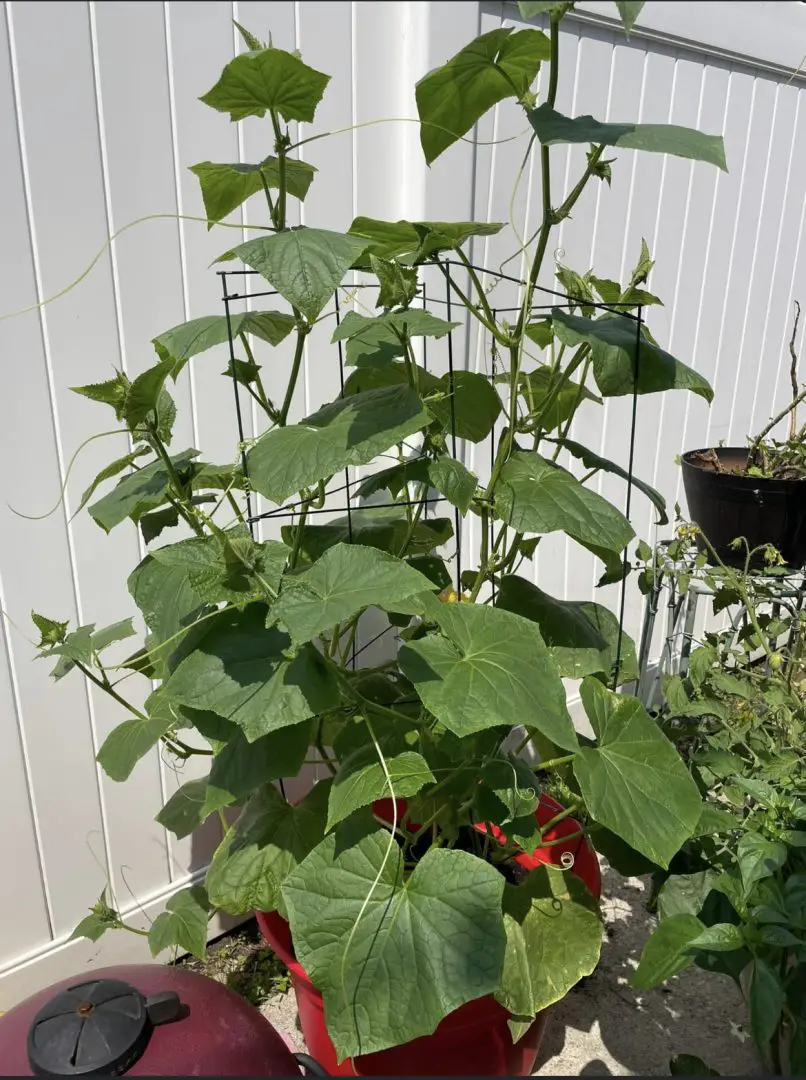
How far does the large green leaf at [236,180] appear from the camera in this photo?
0.96m

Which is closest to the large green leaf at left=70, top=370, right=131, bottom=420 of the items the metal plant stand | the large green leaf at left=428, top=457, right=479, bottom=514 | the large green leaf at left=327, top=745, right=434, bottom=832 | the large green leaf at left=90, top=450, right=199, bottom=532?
the large green leaf at left=90, top=450, right=199, bottom=532

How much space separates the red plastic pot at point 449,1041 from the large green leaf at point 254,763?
0.24 m

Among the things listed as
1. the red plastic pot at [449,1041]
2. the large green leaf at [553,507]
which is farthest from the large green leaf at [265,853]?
the large green leaf at [553,507]

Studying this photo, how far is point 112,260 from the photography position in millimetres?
1315

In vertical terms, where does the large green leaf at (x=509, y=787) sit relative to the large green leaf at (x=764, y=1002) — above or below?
above

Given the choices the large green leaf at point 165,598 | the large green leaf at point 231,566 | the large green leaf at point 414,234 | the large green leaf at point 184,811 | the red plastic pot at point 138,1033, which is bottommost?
the large green leaf at point 184,811

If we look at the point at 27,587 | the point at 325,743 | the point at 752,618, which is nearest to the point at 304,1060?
the point at 325,743

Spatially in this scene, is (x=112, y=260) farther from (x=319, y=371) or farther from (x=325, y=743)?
(x=325, y=743)

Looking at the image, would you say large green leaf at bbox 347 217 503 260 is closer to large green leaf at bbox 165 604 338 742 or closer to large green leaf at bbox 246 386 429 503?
large green leaf at bbox 246 386 429 503

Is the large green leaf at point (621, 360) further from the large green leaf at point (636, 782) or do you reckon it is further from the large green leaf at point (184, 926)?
the large green leaf at point (184, 926)

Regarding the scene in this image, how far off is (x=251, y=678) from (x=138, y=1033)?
0.39 meters

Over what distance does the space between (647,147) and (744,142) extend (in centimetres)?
177

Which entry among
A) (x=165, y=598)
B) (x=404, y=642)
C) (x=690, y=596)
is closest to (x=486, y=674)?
(x=404, y=642)

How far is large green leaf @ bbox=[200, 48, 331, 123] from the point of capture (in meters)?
0.82
